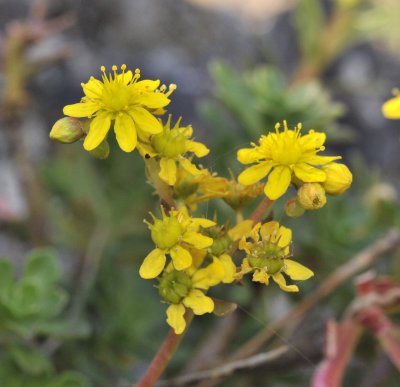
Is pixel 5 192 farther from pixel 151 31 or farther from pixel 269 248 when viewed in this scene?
pixel 269 248

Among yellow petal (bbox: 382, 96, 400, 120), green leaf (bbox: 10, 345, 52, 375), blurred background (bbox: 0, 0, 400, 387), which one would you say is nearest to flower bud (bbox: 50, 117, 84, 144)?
blurred background (bbox: 0, 0, 400, 387)

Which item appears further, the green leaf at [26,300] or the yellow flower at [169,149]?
the green leaf at [26,300]

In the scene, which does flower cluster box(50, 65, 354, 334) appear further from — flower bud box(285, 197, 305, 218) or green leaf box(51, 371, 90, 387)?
green leaf box(51, 371, 90, 387)

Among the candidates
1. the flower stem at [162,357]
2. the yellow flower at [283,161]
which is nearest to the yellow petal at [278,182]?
the yellow flower at [283,161]

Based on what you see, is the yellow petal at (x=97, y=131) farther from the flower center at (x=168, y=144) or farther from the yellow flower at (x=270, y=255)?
the yellow flower at (x=270, y=255)

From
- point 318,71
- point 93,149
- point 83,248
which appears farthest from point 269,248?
point 318,71

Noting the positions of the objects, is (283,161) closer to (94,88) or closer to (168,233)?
(168,233)
